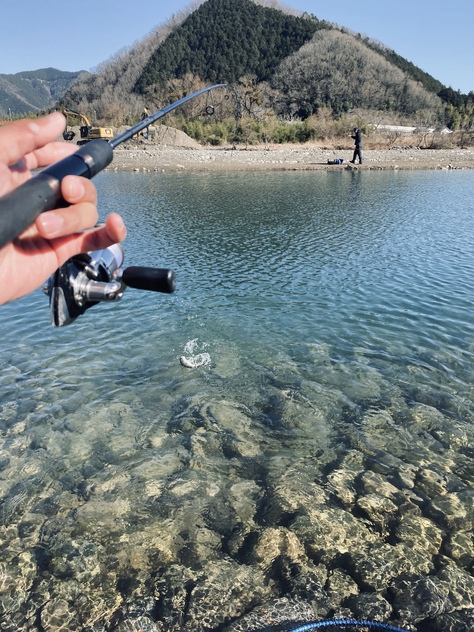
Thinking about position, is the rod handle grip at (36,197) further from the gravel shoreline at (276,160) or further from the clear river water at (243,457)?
the gravel shoreline at (276,160)

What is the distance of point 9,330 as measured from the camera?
1152 centimetres

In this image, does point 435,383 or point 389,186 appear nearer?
point 435,383

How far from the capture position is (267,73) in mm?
142250

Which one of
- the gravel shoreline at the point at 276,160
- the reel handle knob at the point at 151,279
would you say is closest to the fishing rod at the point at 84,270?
the reel handle knob at the point at 151,279

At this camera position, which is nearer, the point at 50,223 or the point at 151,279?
the point at 50,223

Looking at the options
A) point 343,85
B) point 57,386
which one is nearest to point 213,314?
point 57,386

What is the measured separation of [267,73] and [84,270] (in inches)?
6289

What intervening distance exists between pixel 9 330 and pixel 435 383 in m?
10.3

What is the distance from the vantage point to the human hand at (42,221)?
186 centimetres

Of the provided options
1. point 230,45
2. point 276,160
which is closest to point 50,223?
point 276,160

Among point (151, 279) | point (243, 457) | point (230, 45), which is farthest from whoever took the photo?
point (230, 45)

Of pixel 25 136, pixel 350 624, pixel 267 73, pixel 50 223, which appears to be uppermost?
pixel 267 73

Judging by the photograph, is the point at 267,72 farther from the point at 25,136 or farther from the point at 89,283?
the point at 25,136

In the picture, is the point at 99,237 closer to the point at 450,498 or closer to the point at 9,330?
the point at 450,498
